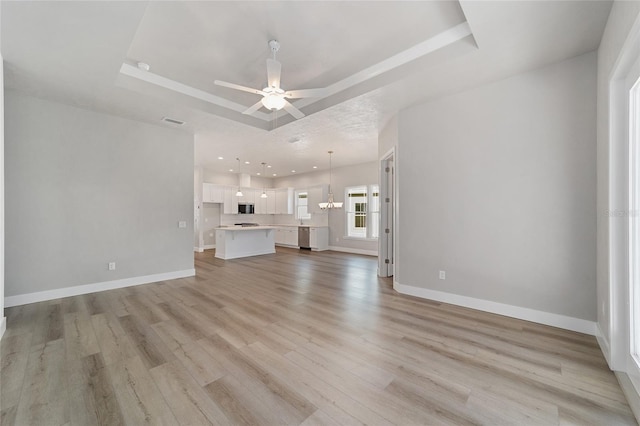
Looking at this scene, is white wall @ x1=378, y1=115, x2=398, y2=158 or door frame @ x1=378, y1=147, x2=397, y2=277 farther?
door frame @ x1=378, y1=147, x2=397, y2=277

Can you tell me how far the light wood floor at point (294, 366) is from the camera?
169cm

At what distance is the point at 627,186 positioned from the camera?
200cm

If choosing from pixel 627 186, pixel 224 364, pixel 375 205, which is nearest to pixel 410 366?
pixel 224 364

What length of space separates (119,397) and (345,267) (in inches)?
196

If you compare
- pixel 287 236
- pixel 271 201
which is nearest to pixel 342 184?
pixel 287 236

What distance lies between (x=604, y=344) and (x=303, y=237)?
8.06 metres

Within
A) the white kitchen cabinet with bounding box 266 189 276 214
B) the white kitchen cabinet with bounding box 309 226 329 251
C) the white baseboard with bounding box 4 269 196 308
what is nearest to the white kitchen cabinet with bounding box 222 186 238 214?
→ the white kitchen cabinet with bounding box 266 189 276 214

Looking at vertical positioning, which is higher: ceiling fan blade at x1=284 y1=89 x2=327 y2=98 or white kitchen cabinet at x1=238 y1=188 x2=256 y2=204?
ceiling fan blade at x1=284 y1=89 x2=327 y2=98

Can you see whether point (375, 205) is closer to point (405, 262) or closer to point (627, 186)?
point (405, 262)

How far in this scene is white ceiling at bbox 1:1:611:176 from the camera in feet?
7.73

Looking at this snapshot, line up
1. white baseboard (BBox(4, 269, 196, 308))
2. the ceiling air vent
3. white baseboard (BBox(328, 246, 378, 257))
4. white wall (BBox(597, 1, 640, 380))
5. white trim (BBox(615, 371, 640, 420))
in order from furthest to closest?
white baseboard (BBox(328, 246, 378, 257)) < the ceiling air vent < white baseboard (BBox(4, 269, 196, 308)) < white wall (BBox(597, 1, 640, 380)) < white trim (BBox(615, 371, 640, 420))

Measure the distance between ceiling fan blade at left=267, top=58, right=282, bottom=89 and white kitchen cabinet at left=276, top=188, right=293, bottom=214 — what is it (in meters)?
7.97

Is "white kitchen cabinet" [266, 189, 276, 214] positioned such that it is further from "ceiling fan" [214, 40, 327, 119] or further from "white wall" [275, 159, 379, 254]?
"ceiling fan" [214, 40, 327, 119]

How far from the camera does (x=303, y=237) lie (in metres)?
9.80
